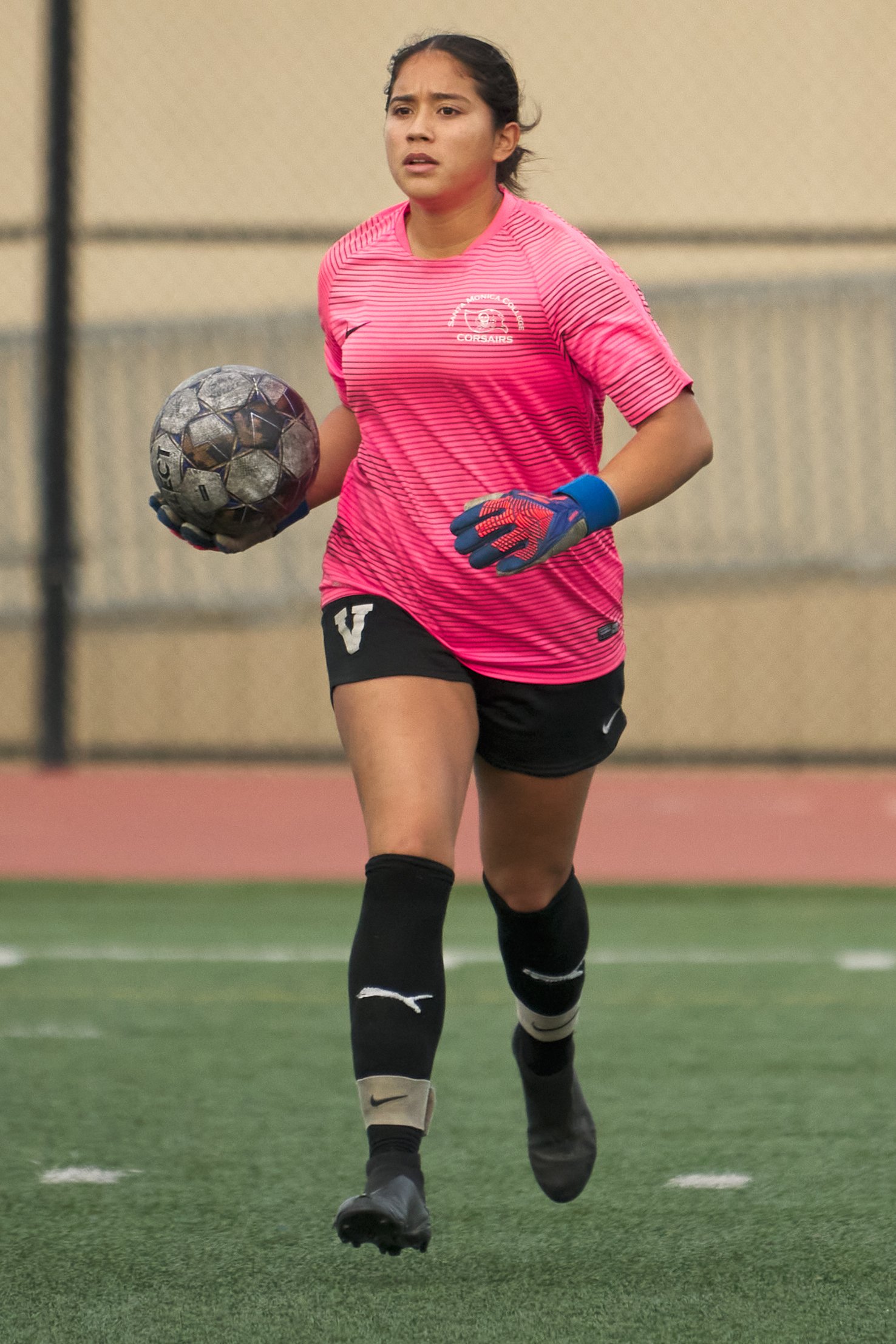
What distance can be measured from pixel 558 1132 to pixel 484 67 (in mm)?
1851

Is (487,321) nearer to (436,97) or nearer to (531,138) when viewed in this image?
(436,97)

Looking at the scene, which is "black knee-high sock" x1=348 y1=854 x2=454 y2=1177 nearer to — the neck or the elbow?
the elbow

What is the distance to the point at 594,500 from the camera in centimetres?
295

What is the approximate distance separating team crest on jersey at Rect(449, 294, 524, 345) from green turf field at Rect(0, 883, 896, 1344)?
1.48m

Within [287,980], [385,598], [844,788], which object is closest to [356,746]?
[385,598]

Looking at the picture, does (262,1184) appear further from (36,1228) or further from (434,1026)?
(434,1026)

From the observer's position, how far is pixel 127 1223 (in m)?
3.42

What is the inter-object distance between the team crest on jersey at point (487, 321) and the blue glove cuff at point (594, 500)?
32cm

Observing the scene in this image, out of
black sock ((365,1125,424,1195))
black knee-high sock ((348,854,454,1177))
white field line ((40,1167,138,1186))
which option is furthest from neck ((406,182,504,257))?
white field line ((40,1167,138,1186))

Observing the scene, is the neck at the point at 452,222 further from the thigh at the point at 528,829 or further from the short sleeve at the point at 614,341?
the thigh at the point at 528,829

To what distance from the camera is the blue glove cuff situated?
2.94m

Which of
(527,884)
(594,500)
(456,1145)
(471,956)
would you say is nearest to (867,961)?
(471,956)

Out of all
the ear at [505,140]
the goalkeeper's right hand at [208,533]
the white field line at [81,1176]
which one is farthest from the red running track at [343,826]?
the ear at [505,140]

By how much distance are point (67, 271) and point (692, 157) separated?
3396 mm
